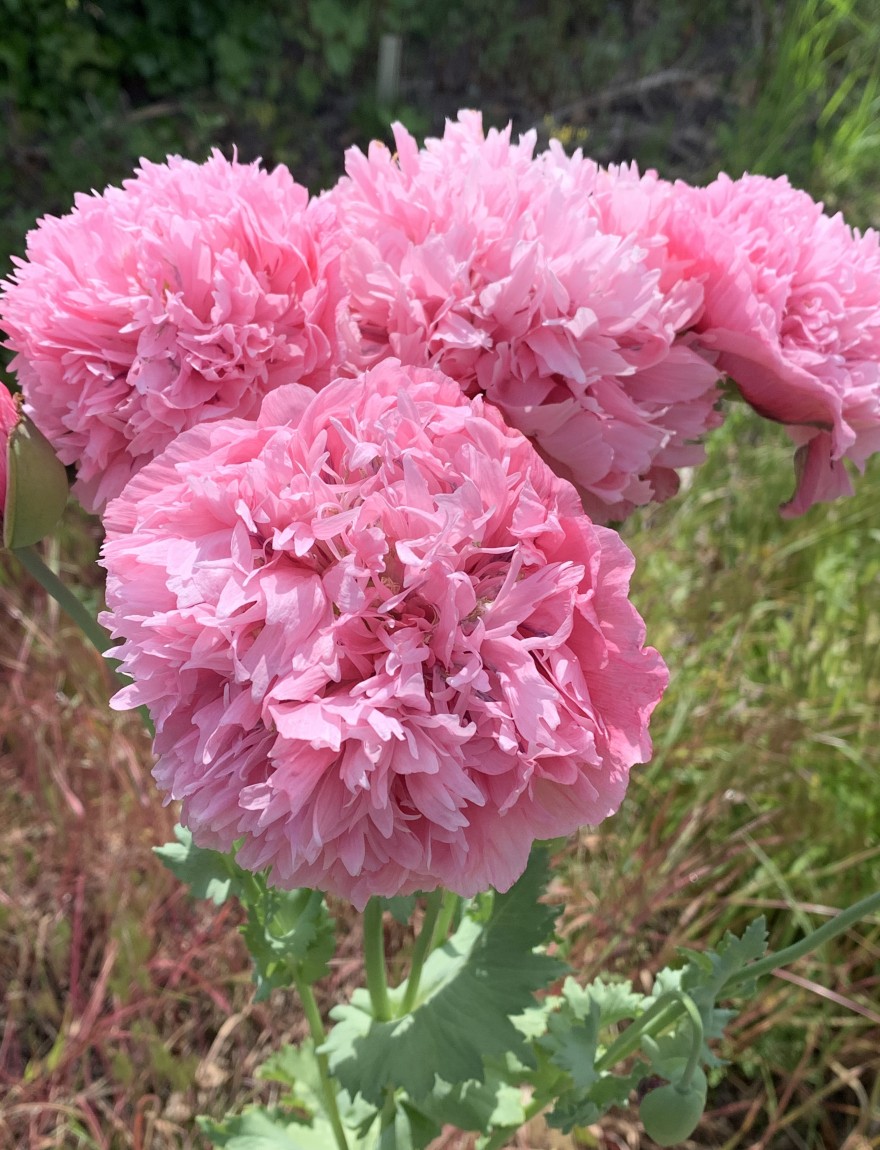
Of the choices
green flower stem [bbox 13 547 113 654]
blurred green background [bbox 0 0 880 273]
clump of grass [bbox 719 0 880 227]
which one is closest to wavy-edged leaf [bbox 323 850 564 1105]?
green flower stem [bbox 13 547 113 654]

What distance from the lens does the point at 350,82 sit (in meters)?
4.16

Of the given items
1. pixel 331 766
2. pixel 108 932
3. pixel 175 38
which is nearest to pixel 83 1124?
pixel 108 932

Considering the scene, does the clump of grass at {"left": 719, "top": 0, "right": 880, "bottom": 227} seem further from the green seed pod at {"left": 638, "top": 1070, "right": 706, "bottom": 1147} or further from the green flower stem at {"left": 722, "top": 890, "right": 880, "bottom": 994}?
the green seed pod at {"left": 638, "top": 1070, "right": 706, "bottom": 1147}

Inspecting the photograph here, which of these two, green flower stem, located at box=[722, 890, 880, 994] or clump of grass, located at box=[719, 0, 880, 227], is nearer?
green flower stem, located at box=[722, 890, 880, 994]

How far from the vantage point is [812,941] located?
0.90m

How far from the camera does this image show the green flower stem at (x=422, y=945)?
39.6 inches

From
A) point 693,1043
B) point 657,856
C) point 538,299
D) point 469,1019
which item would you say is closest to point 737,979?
point 693,1043

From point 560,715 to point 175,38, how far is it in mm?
3848

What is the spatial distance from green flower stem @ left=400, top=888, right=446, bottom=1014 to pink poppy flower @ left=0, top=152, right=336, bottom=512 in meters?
0.53

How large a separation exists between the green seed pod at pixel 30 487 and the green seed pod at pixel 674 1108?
2.63ft

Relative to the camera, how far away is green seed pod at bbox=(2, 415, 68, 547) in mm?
814

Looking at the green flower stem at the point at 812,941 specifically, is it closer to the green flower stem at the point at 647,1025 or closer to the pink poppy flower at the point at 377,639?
the green flower stem at the point at 647,1025

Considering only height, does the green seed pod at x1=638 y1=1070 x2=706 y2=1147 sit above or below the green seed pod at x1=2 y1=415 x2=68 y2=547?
below

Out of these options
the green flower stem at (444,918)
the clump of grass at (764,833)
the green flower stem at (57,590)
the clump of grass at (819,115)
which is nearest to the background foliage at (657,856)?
the clump of grass at (764,833)
